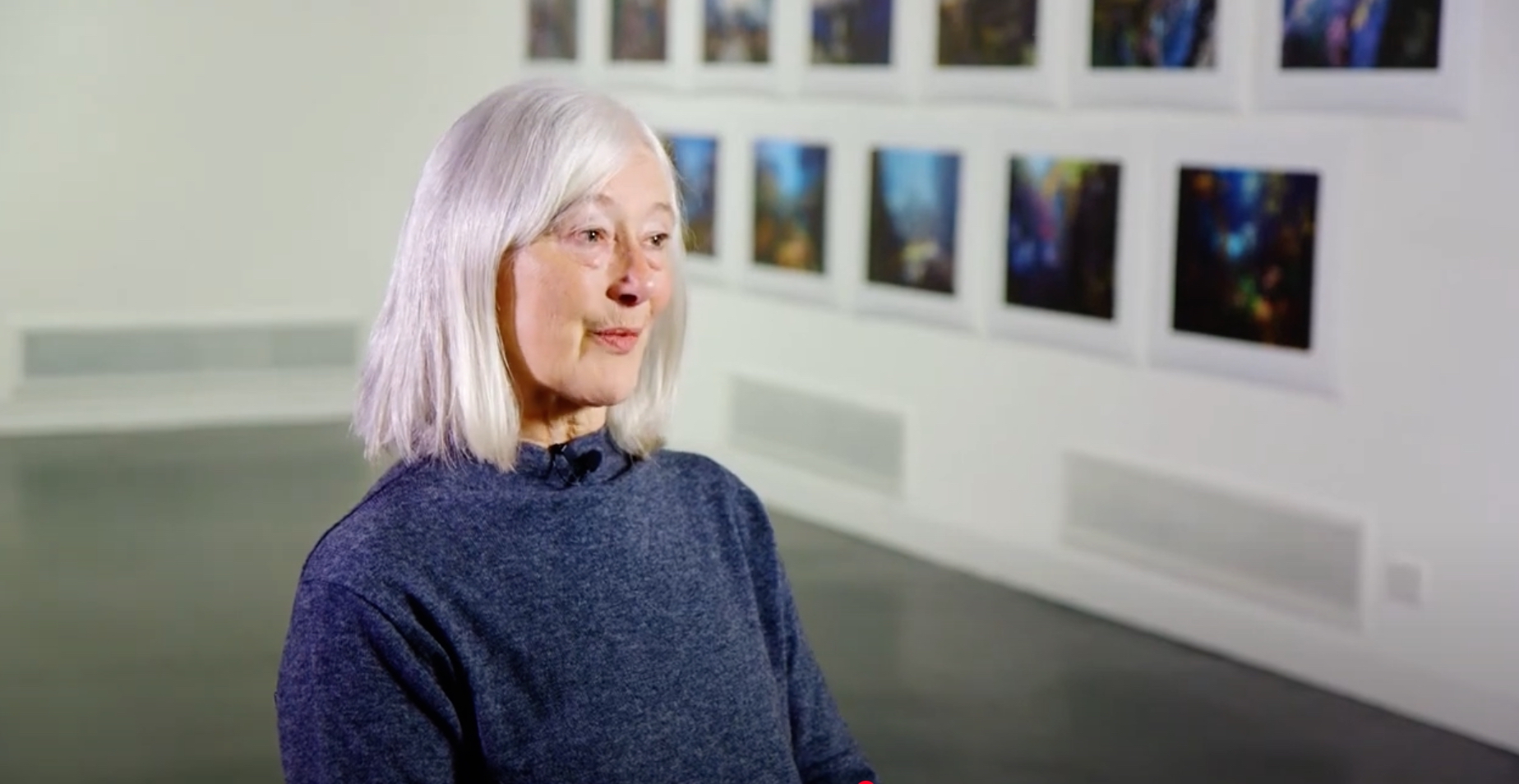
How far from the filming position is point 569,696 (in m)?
2.16

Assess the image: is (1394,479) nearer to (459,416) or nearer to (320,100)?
(459,416)

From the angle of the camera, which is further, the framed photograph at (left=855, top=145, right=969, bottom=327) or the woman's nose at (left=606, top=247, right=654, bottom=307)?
the framed photograph at (left=855, top=145, right=969, bottom=327)

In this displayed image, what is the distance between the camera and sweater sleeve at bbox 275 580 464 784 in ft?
6.59

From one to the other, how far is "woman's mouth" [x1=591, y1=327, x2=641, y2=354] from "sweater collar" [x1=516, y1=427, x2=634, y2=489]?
0.13 metres

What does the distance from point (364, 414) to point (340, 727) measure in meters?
0.42

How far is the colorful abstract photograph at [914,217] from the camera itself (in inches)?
348

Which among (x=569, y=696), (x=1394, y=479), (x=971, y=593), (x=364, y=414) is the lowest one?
(x=971, y=593)

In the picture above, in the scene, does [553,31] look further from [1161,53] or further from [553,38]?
[1161,53]

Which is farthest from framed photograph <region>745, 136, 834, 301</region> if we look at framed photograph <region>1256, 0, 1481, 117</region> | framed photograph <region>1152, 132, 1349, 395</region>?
framed photograph <region>1256, 0, 1481, 117</region>

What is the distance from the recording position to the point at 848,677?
6922 mm

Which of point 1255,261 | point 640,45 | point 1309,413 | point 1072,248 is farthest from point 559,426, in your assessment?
point 640,45

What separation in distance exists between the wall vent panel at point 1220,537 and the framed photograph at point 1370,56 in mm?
1444

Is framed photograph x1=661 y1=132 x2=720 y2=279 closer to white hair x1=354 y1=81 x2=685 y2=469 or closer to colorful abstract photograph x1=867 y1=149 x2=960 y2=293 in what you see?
colorful abstract photograph x1=867 y1=149 x2=960 y2=293

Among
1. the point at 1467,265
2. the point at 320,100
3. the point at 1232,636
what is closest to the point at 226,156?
the point at 320,100
